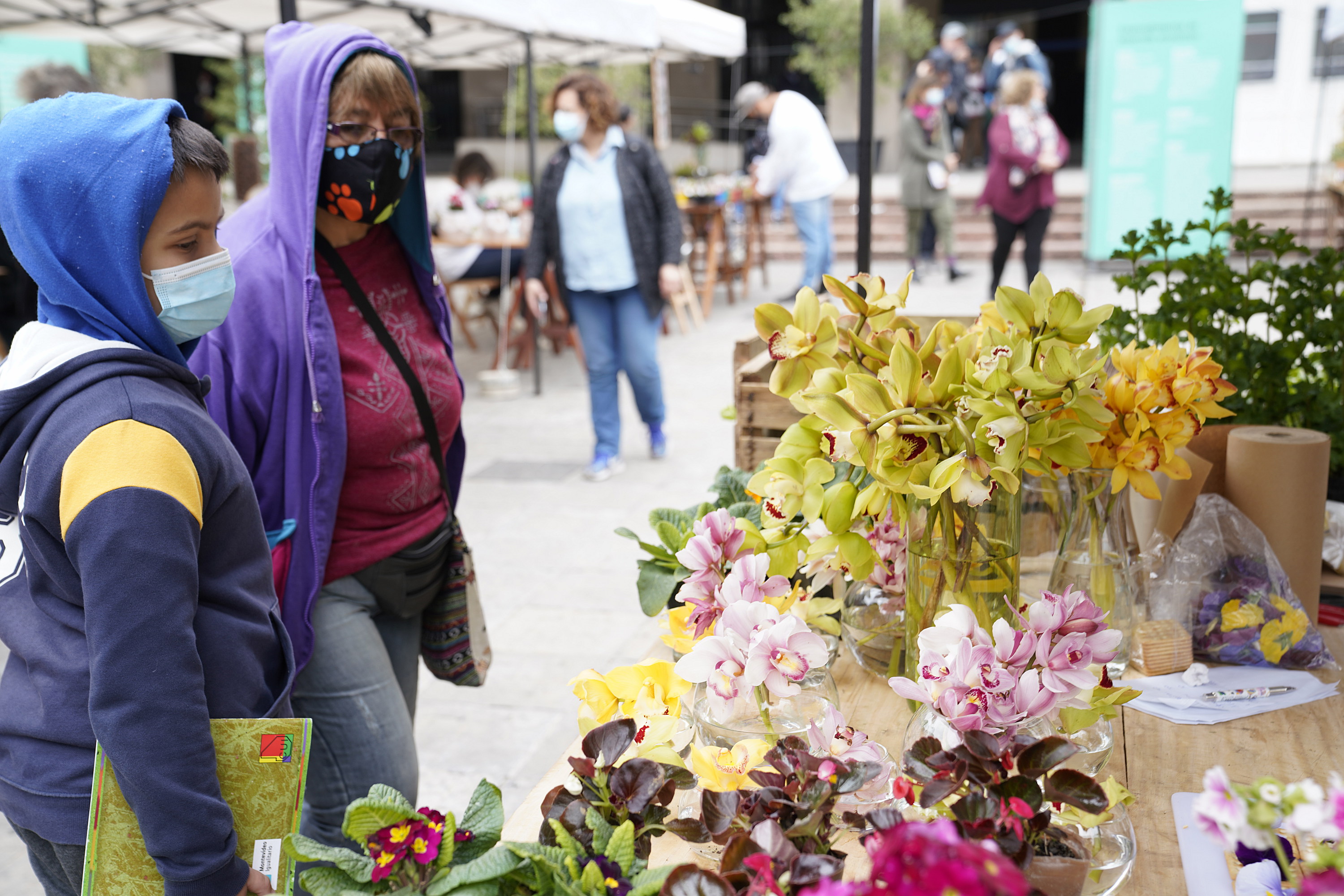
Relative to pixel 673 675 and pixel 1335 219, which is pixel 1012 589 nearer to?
pixel 673 675

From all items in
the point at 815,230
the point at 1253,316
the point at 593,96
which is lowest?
the point at 1253,316

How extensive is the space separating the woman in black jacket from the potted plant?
4407 millimetres

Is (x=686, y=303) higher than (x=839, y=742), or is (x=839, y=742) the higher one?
(x=839, y=742)

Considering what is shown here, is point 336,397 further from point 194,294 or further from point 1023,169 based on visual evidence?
point 1023,169

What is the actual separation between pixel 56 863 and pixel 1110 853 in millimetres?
1179

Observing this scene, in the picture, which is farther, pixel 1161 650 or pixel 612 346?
pixel 612 346

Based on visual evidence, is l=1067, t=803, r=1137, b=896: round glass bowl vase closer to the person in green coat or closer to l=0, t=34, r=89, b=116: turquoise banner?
l=0, t=34, r=89, b=116: turquoise banner

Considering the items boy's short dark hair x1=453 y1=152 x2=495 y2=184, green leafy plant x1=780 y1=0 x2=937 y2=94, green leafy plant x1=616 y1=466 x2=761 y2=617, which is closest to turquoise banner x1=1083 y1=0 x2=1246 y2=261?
boy's short dark hair x1=453 y1=152 x2=495 y2=184

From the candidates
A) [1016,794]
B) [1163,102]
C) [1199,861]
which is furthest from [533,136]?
[1016,794]

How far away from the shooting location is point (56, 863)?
1.31 metres

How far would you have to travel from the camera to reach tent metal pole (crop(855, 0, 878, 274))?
2484 mm

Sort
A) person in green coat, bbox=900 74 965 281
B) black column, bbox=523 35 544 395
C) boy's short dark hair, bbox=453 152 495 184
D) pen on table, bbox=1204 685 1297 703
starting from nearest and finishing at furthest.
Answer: pen on table, bbox=1204 685 1297 703 → black column, bbox=523 35 544 395 → boy's short dark hair, bbox=453 152 495 184 → person in green coat, bbox=900 74 965 281

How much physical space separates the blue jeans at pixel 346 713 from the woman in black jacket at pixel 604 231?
3528 millimetres

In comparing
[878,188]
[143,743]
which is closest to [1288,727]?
[143,743]
